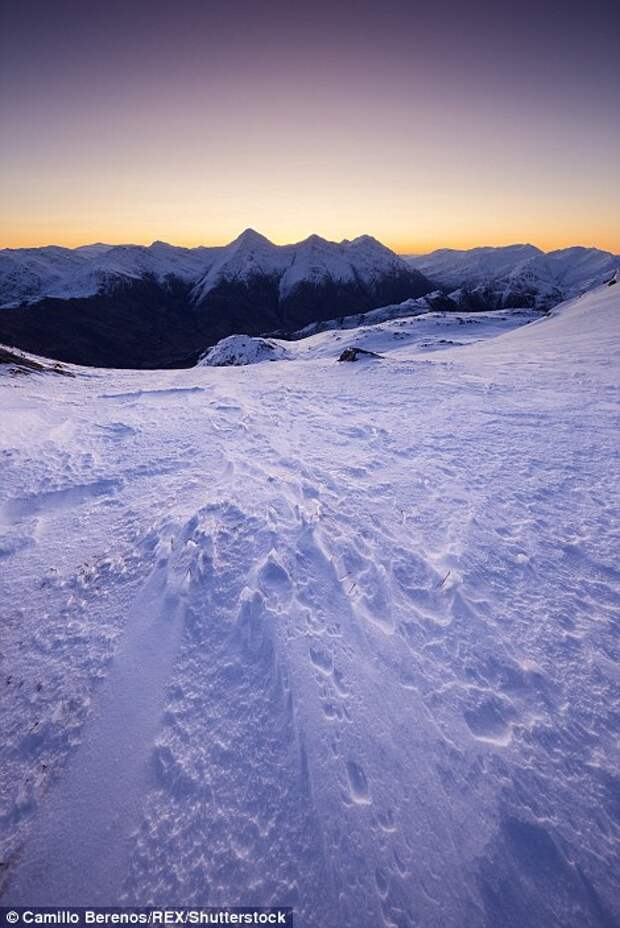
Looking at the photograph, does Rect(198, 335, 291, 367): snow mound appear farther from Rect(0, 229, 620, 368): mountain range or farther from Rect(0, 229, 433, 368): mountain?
Rect(0, 229, 433, 368): mountain

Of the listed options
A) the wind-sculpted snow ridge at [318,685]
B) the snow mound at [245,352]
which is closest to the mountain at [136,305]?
the snow mound at [245,352]

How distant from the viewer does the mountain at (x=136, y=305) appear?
11762 cm

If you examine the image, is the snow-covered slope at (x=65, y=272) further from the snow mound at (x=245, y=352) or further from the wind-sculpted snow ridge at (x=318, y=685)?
the wind-sculpted snow ridge at (x=318, y=685)

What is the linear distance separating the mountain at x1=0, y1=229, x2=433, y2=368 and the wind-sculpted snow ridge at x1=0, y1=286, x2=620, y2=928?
106 metres

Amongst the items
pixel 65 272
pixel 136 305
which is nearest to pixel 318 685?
pixel 136 305

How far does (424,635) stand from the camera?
4.11 metres

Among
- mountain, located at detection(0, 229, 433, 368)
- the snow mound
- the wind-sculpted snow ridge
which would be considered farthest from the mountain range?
the wind-sculpted snow ridge

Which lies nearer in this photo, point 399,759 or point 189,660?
point 399,759

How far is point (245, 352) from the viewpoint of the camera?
172ft

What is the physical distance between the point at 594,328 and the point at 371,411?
15652mm

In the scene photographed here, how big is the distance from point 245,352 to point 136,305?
13255 cm

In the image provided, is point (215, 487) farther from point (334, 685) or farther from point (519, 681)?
point (519, 681)

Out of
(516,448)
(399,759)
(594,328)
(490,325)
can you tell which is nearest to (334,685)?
(399,759)

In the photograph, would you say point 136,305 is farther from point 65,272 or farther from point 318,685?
point 318,685
